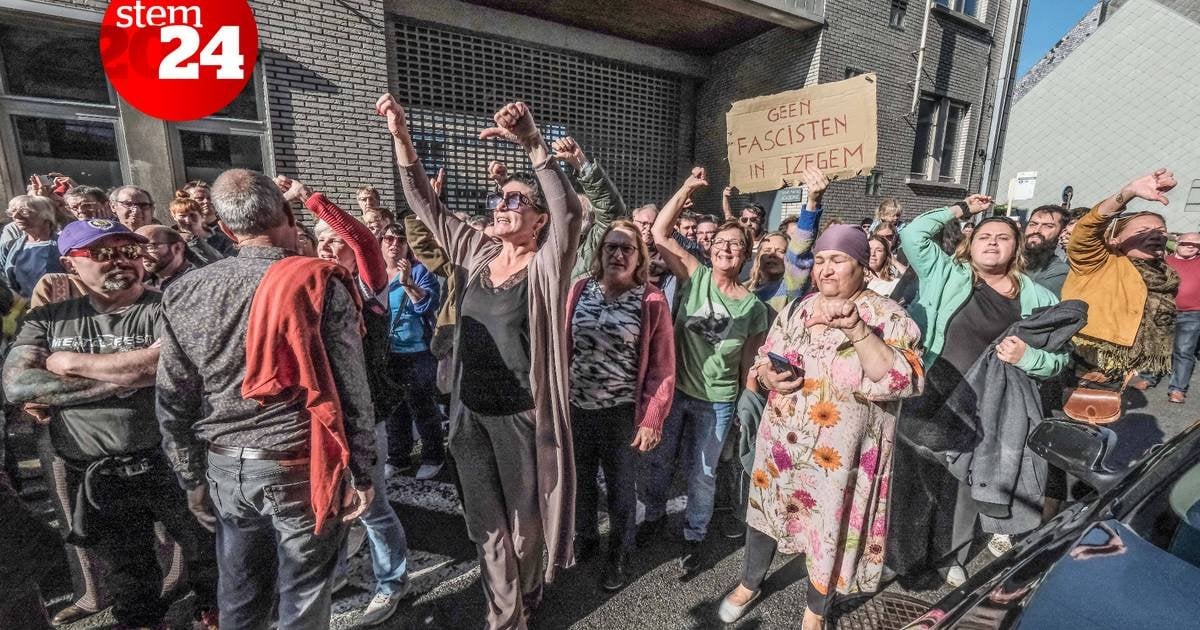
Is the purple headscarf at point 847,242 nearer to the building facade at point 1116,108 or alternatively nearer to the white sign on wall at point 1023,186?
the white sign on wall at point 1023,186

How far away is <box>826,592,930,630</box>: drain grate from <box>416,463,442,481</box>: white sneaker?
2.69 m

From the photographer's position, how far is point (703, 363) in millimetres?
2783

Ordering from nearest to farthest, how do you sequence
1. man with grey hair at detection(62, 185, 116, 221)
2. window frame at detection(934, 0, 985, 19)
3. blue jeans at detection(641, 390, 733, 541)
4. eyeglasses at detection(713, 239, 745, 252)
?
eyeglasses at detection(713, 239, 745, 252), blue jeans at detection(641, 390, 733, 541), man with grey hair at detection(62, 185, 116, 221), window frame at detection(934, 0, 985, 19)

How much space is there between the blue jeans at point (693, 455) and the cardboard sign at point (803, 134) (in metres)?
1.73

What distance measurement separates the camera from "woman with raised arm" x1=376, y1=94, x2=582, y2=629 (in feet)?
6.64

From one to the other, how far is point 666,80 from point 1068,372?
949cm

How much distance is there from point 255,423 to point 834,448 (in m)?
2.07

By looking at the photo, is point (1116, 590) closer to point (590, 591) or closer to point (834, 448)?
point (834, 448)

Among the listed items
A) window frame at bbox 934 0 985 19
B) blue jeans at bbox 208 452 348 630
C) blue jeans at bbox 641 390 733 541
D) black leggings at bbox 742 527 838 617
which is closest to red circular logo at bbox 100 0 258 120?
blue jeans at bbox 208 452 348 630

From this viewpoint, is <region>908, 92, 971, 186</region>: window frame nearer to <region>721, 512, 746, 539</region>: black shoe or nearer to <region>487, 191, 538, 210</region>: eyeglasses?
<region>721, 512, 746, 539</region>: black shoe

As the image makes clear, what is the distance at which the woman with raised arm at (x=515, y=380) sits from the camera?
2023 millimetres

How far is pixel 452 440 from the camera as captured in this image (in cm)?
215

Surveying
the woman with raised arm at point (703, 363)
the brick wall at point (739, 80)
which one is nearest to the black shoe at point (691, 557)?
the woman with raised arm at point (703, 363)

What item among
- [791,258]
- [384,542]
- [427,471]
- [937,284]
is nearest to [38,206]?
[427,471]
